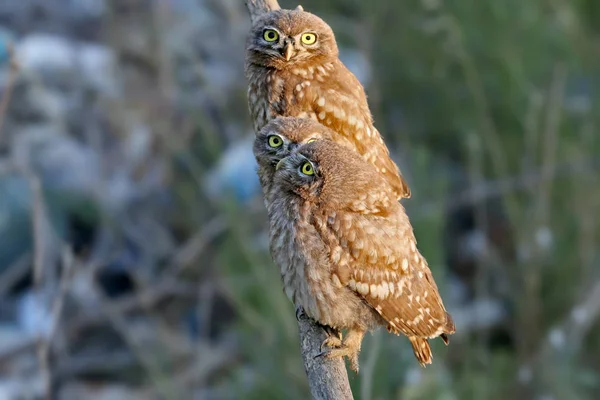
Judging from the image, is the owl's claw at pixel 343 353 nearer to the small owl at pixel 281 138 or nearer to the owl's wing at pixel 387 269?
the owl's wing at pixel 387 269

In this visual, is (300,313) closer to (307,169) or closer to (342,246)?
(342,246)

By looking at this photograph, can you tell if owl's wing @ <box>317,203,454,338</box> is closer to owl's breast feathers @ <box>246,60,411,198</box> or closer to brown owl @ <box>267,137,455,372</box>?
brown owl @ <box>267,137,455,372</box>

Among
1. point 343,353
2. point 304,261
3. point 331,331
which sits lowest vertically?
point 343,353

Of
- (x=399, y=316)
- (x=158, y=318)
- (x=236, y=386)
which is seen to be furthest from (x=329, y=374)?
(x=158, y=318)

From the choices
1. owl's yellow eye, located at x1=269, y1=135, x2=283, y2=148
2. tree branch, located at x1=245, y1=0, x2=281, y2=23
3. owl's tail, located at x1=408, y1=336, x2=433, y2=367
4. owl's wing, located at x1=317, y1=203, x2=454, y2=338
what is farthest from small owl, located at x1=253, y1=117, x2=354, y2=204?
owl's tail, located at x1=408, y1=336, x2=433, y2=367

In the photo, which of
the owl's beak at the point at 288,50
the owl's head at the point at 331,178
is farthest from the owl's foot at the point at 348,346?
the owl's beak at the point at 288,50

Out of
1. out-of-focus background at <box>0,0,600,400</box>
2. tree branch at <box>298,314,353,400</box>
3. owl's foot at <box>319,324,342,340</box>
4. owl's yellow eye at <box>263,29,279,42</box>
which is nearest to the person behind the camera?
tree branch at <box>298,314,353,400</box>

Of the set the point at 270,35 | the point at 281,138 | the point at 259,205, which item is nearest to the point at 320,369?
the point at 281,138
